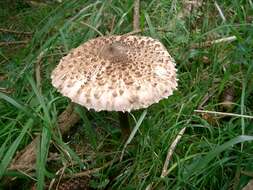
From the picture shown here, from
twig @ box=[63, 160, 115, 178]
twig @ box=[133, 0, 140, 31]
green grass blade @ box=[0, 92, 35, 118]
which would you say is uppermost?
twig @ box=[133, 0, 140, 31]

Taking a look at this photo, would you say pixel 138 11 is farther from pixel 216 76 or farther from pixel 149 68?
pixel 149 68

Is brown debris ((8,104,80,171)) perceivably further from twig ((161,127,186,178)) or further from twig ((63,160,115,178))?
twig ((161,127,186,178))

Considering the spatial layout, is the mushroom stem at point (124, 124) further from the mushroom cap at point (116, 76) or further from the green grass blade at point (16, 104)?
the green grass blade at point (16, 104)

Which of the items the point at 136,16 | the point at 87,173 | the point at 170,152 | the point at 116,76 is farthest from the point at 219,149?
the point at 136,16

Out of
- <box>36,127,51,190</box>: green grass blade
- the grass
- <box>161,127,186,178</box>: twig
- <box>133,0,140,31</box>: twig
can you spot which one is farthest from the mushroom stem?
<box>133,0,140,31</box>: twig

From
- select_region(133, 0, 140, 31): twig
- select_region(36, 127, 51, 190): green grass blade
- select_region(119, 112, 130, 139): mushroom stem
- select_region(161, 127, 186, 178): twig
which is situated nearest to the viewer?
select_region(36, 127, 51, 190): green grass blade

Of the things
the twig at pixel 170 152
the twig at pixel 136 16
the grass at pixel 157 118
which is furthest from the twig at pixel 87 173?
the twig at pixel 136 16

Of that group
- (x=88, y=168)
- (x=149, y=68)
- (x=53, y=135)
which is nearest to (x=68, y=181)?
(x=88, y=168)

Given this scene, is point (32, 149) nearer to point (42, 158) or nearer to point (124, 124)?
point (42, 158)
